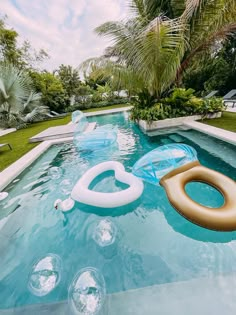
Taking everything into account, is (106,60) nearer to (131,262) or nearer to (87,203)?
(87,203)

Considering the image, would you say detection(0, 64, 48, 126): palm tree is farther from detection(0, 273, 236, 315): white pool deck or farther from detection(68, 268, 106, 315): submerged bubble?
detection(0, 273, 236, 315): white pool deck

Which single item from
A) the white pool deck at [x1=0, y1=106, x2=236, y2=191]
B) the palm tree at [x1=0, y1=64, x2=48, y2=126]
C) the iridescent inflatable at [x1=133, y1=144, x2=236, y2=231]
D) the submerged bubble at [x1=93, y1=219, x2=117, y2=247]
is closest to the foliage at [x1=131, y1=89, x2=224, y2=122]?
the white pool deck at [x1=0, y1=106, x2=236, y2=191]

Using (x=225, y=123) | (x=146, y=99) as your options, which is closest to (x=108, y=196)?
(x=225, y=123)

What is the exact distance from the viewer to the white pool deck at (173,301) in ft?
4.66

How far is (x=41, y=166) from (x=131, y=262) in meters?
4.10

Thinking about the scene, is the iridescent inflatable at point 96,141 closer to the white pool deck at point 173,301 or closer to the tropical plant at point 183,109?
the tropical plant at point 183,109

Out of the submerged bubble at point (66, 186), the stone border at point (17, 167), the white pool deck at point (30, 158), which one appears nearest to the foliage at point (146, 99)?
the white pool deck at point (30, 158)

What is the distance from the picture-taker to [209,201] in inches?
112

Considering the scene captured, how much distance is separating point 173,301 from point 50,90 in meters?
22.4

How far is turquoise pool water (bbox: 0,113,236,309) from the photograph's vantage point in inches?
70.5

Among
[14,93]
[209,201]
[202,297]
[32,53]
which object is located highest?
[32,53]

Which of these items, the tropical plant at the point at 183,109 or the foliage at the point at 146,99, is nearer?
the tropical plant at the point at 183,109

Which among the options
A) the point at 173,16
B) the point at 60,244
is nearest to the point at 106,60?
the point at 173,16

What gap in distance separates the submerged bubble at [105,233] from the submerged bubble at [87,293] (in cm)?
49
